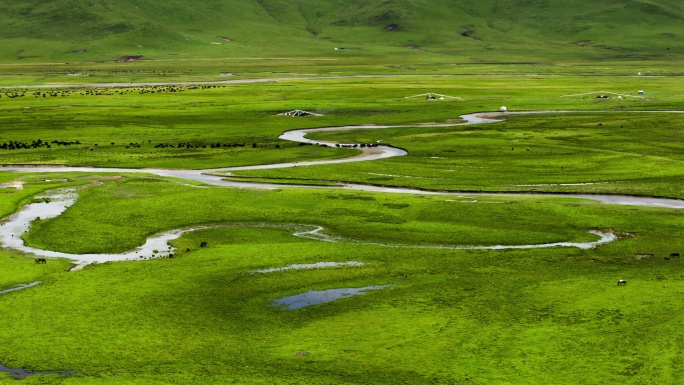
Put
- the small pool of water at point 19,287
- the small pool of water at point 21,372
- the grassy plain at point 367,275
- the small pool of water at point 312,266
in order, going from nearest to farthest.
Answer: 1. the small pool of water at point 21,372
2. the grassy plain at point 367,275
3. the small pool of water at point 19,287
4. the small pool of water at point 312,266

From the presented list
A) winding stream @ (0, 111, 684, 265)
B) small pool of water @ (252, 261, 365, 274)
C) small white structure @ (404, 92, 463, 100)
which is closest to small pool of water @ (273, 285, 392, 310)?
small pool of water @ (252, 261, 365, 274)

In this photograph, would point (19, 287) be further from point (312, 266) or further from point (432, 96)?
point (432, 96)

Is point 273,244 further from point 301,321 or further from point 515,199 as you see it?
point 515,199

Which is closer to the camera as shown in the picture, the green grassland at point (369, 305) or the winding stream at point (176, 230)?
the green grassland at point (369, 305)

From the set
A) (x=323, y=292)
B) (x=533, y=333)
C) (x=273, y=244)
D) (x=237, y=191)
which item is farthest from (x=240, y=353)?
(x=237, y=191)

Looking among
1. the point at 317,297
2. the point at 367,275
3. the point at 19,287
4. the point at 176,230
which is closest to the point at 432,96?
the point at 176,230

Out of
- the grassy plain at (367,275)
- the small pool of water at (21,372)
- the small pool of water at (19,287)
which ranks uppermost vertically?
the small pool of water at (19,287)

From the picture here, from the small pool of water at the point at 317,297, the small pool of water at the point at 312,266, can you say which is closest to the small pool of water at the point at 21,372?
the small pool of water at the point at 317,297

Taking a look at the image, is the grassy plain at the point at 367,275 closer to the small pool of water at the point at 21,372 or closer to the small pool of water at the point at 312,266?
the small pool of water at the point at 21,372
